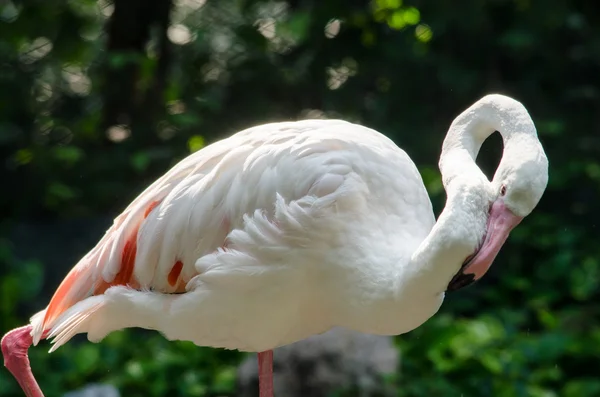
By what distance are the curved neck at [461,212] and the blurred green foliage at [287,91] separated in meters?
3.16

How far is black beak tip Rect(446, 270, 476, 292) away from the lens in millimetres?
3029

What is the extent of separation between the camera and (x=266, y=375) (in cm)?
382

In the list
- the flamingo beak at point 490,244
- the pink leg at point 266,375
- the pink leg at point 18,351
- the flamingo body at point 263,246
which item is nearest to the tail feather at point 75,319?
the flamingo body at point 263,246

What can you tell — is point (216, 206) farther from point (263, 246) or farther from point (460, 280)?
point (460, 280)

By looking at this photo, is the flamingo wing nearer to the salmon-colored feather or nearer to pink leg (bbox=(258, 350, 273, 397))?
the salmon-colored feather

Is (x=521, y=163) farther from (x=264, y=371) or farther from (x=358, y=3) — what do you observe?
(x=358, y=3)

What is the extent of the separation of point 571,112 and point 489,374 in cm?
236

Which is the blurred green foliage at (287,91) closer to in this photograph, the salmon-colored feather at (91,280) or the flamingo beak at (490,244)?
the salmon-colored feather at (91,280)

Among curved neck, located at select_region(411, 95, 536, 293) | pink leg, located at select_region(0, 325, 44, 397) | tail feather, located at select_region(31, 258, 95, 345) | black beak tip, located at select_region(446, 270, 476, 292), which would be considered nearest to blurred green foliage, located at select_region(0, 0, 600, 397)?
pink leg, located at select_region(0, 325, 44, 397)

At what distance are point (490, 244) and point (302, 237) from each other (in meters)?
0.62

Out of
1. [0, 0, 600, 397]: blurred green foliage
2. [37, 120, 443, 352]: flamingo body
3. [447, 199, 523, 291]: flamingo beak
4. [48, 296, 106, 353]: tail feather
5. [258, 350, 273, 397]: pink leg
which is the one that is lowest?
[0, 0, 600, 397]: blurred green foliage

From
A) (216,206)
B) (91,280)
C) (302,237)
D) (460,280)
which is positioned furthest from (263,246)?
(91,280)

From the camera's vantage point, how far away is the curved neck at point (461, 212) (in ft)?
9.84

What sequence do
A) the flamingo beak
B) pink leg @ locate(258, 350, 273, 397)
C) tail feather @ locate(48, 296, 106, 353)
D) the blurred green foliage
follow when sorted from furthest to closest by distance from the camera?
1. the blurred green foliage
2. pink leg @ locate(258, 350, 273, 397)
3. tail feather @ locate(48, 296, 106, 353)
4. the flamingo beak
